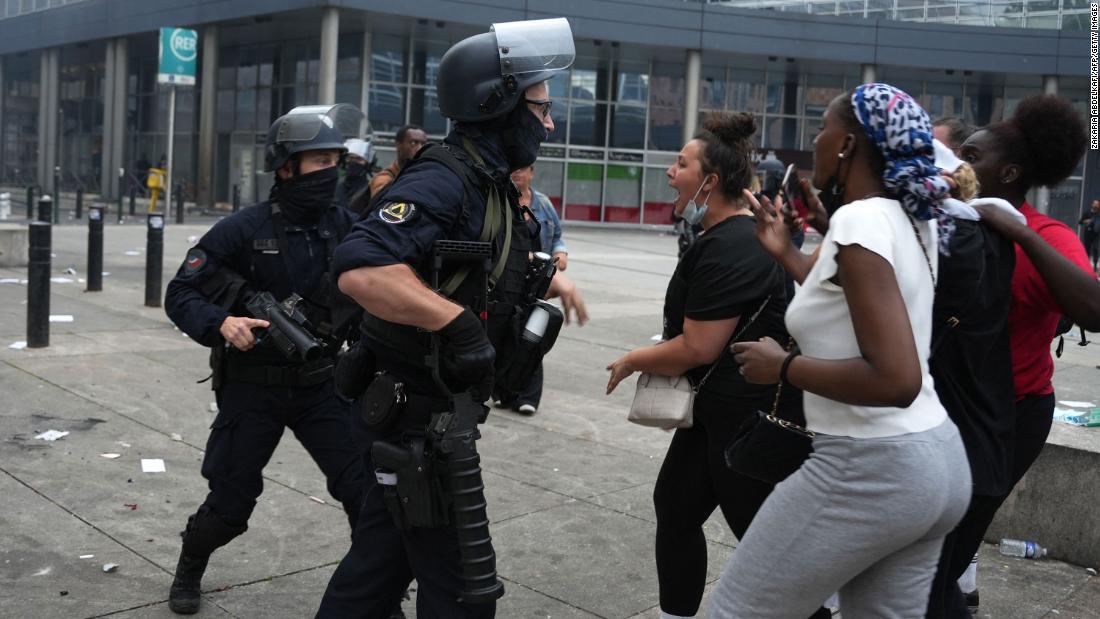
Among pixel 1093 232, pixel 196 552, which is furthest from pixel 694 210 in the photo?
pixel 1093 232

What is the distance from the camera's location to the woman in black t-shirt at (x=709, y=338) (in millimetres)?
3596

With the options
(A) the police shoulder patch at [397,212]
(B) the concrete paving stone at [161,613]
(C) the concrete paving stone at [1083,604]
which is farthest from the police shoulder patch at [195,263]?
(C) the concrete paving stone at [1083,604]

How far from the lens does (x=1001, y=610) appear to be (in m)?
4.55

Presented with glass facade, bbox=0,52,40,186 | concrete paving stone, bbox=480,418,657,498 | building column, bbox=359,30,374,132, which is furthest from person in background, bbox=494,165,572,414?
glass facade, bbox=0,52,40,186

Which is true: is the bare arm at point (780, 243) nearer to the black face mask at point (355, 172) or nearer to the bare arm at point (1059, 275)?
the bare arm at point (1059, 275)

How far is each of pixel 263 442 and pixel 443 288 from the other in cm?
148

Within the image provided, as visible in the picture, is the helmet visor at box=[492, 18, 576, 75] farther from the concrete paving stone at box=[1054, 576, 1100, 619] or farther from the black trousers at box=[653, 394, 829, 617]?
the concrete paving stone at box=[1054, 576, 1100, 619]

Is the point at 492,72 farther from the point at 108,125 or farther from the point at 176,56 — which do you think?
the point at 108,125

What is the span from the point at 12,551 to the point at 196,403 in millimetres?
2871

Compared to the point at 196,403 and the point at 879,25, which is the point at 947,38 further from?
the point at 196,403

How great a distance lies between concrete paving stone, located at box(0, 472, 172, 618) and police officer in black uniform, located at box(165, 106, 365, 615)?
0.93ft

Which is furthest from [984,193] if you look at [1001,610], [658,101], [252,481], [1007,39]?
[1007,39]

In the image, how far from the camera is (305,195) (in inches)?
167

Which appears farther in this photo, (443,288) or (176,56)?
(176,56)
